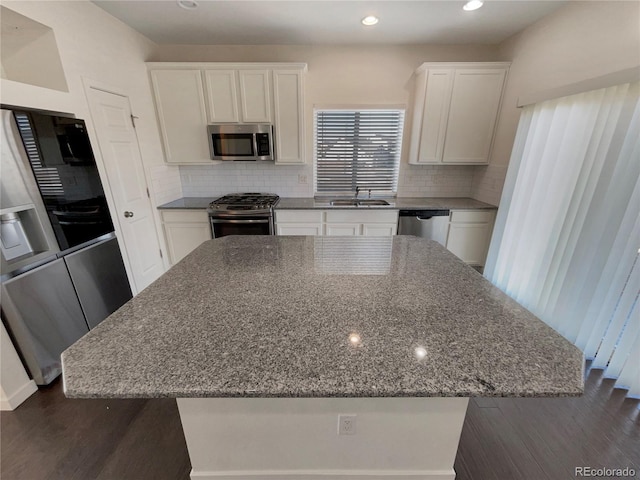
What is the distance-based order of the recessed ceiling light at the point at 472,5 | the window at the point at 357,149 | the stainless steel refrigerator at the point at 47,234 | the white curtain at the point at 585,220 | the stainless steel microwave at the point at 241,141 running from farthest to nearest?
1. the window at the point at 357,149
2. the stainless steel microwave at the point at 241,141
3. the recessed ceiling light at the point at 472,5
4. the white curtain at the point at 585,220
5. the stainless steel refrigerator at the point at 47,234

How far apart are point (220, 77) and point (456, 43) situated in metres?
2.73

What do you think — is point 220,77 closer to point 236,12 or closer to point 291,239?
point 236,12

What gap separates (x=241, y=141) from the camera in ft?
9.82

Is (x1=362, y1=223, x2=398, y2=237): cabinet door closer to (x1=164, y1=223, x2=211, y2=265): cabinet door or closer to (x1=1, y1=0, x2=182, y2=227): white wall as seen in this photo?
(x1=164, y1=223, x2=211, y2=265): cabinet door

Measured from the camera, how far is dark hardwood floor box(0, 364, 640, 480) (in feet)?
4.29

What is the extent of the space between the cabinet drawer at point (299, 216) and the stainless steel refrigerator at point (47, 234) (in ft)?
5.27

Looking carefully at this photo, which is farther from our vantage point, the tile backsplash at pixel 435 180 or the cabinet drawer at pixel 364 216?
the tile backsplash at pixel 435 180

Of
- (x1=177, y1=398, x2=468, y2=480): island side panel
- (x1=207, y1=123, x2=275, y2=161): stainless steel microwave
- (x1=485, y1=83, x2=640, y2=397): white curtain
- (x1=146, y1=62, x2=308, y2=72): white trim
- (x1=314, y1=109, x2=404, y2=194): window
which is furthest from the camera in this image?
(x1=314, y1=109, x2=404, y2=194): window

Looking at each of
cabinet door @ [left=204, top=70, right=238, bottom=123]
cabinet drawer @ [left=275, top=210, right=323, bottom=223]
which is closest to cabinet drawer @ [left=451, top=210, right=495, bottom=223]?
cabinet drawer @ [left=275, top=210, right=323, bottom=223]

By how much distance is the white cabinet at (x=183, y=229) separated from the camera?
3070 mm

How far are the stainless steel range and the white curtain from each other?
2.62 meters

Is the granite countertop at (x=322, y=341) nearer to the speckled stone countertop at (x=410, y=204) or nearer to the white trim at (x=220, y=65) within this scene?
the speckled stone countertop at (x=410, y=204)

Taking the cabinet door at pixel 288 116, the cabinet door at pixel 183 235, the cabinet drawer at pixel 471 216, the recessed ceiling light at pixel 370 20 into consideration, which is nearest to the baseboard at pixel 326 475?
the cabinet door at pixel 183 235

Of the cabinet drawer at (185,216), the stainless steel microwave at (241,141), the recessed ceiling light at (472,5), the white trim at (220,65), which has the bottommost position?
the cabinet drawer at (185,216)
